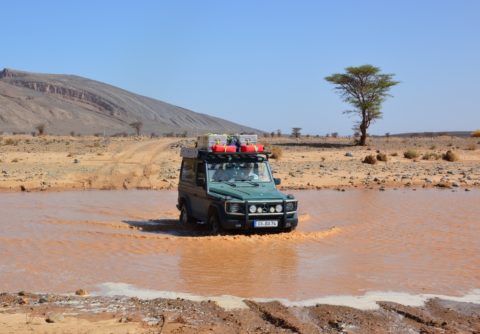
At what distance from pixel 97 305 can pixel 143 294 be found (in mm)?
969

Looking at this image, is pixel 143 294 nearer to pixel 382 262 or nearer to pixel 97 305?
pixel 97 305

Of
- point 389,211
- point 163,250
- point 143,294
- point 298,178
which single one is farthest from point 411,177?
point 143,294

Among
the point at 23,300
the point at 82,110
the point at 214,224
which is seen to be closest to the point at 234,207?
the point at 214,224

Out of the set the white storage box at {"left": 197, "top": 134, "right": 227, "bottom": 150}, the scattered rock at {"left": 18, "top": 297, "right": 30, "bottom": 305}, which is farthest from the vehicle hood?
the scattered rock at {"left": 18, "top": 297, "right": 30, "bottom": 305}

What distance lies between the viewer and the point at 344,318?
25.1 feet

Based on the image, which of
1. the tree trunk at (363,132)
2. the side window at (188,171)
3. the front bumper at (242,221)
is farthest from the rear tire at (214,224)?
the tree trunk at (363,132)

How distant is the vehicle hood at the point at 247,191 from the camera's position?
13.3 metres

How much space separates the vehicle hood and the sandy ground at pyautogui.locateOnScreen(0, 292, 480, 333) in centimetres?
494

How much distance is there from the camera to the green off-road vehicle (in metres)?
13.1

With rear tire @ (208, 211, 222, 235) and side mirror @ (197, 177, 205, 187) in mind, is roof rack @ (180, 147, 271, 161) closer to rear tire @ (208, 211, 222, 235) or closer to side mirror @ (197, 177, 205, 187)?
side mirror @ (197, 177, 205, 187)

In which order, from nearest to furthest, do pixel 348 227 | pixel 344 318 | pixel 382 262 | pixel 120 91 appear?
1. pixel 344 318
2. pixel 382 262
3. pixel 348 227
4. pixel 120 91

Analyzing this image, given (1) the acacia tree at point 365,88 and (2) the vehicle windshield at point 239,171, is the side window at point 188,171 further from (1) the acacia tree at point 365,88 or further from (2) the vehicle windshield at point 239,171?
(1) the acacia tree at point 365,88

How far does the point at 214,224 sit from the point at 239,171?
1.62m

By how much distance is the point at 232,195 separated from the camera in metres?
13.4
